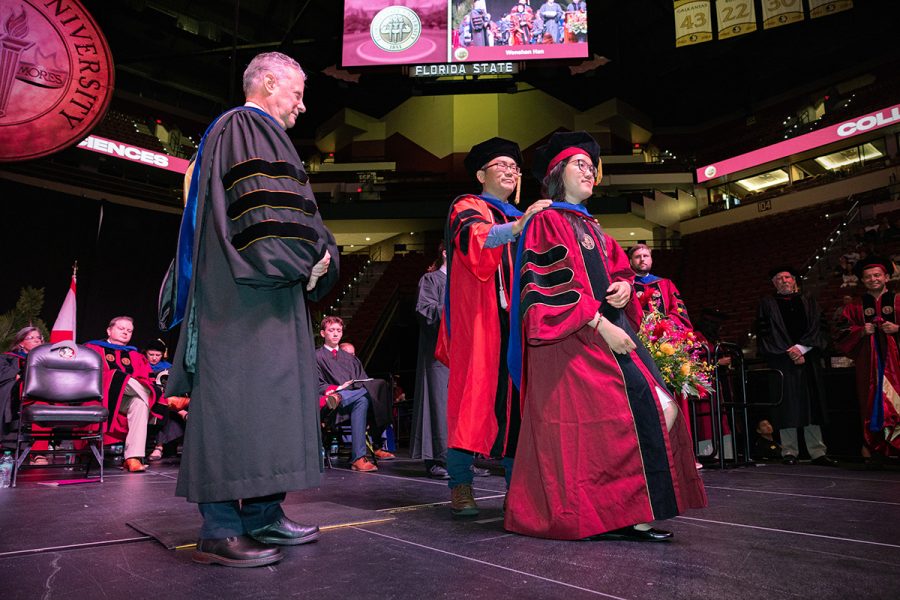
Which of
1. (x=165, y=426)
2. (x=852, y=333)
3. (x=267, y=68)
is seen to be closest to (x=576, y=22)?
(x=852, y=333)

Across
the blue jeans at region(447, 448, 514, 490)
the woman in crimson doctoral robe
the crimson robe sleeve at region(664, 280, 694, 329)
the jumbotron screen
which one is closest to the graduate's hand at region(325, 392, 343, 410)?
the blue jeans at region(447, 448, 514, 490)

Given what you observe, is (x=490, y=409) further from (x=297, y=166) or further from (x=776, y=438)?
(x=776, y=438)

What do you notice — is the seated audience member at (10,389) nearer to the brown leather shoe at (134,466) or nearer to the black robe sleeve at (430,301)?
the brown leather shoe at (134,466)

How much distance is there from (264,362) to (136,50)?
21.4 metres

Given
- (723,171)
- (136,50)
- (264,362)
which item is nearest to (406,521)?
(264,362)

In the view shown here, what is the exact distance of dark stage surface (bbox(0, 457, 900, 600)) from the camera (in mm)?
1671

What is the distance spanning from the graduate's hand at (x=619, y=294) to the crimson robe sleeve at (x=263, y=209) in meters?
1.09

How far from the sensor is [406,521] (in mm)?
2760

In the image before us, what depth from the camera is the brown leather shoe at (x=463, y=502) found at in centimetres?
289

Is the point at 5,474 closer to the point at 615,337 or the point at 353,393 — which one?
the point at 353,393

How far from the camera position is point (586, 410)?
2348mm

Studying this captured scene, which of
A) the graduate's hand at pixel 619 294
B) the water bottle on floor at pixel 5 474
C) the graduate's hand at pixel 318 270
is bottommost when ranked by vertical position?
the water bottle on floor at pixel 5 474

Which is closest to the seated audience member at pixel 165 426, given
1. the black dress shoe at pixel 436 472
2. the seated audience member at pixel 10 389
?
the seated audience member at pixel 10 389

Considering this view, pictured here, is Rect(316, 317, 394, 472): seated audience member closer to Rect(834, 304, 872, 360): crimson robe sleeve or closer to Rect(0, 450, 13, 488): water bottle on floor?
Rect(0, 450, 13, 488): water bottle on floor
